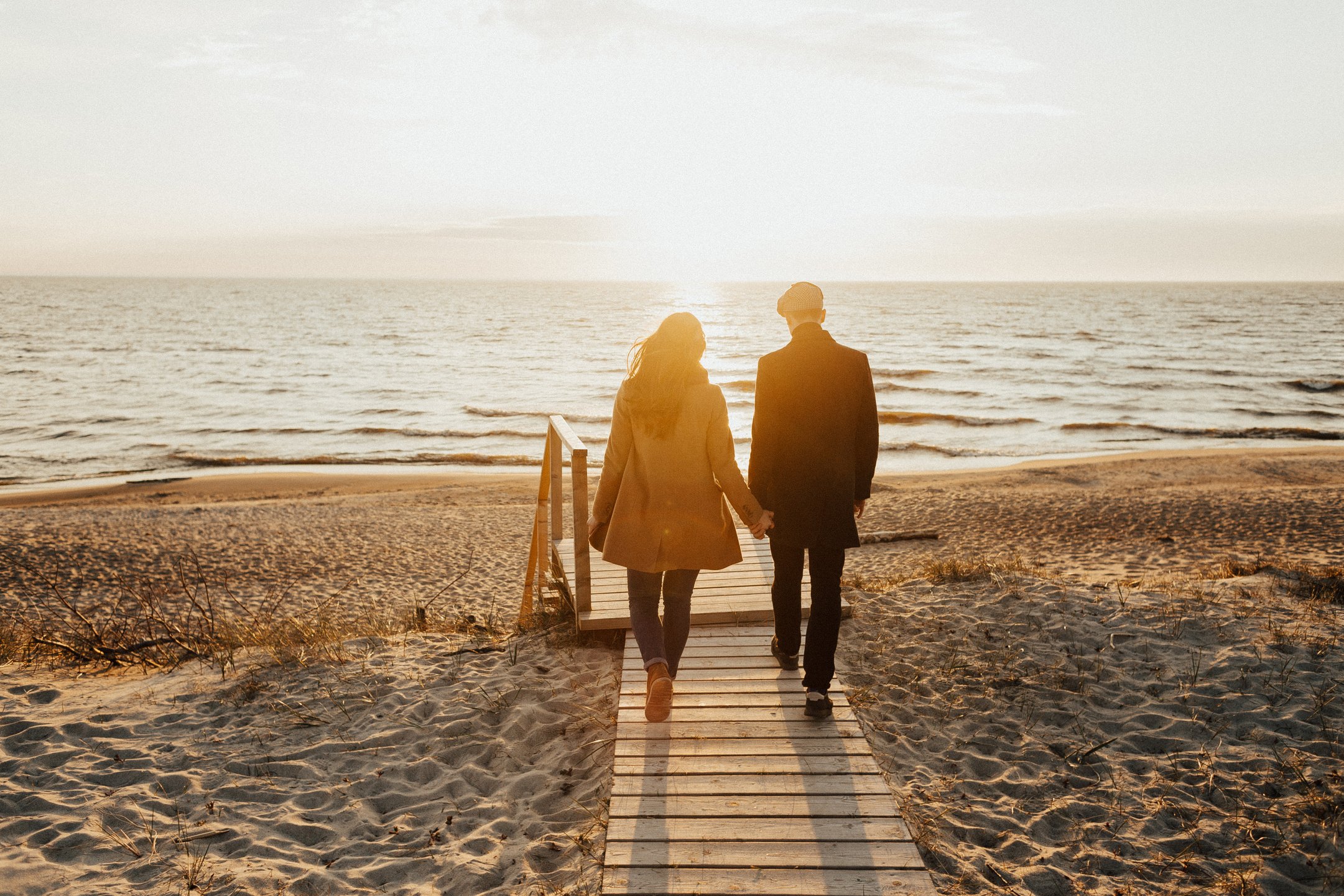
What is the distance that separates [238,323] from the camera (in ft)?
211

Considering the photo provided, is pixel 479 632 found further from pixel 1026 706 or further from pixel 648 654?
pixel 1026 706

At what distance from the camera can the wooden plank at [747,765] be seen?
3.44 m

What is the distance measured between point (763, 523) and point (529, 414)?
2286 cm

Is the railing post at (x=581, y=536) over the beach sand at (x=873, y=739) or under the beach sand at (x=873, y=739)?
over

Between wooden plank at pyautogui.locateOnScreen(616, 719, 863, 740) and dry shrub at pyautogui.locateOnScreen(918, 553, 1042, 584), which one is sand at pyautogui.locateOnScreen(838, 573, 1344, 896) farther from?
dry shrub at pyautogui.locateOnScreen(918, 553, 1042, 584)

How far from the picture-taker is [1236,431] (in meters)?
22.0

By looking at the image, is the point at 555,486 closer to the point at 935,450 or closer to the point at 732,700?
the point at 732,700

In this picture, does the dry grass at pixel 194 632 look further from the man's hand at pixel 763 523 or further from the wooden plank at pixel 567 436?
the man's hand at pixel 763 523

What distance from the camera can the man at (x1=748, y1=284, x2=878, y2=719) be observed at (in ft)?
11.8

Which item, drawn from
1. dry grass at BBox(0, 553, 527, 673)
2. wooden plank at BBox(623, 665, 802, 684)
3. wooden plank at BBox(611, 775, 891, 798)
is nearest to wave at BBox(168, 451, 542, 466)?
dry grass at BBox(0, 553, 527, 673)

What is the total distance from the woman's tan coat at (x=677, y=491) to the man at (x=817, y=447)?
0.18 metres

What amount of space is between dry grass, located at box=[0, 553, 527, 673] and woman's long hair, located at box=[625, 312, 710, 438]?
3079 millimetres

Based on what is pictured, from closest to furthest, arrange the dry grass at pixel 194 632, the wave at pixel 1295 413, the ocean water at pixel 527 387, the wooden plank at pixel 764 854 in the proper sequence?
the wooden plank at pixel 764 854
the dry grass at pixel 194 632
the ocean water at pixel 527 387
the wave at pixel 1295 413

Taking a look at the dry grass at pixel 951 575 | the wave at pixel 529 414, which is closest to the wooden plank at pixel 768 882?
the dry grass at pixel 951 575
